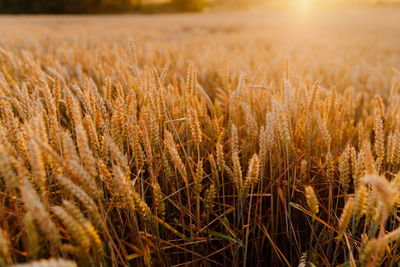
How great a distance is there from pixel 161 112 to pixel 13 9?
33708mm

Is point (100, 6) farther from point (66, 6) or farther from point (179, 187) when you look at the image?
point (179, 187)

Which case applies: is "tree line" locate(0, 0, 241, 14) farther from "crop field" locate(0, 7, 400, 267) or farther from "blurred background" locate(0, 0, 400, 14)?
"crop field" locate(0, 7, 400, 267)

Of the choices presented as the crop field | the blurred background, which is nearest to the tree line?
the blurred background

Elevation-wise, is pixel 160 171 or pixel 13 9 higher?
pixel 13 9

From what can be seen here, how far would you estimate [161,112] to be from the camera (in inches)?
35.1

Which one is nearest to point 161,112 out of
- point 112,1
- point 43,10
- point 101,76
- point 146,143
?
point 146,143

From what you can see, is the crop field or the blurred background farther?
the blurred background

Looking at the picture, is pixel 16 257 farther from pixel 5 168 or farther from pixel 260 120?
pixel 260 120

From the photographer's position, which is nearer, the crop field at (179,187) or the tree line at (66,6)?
the crop field at (179,187)

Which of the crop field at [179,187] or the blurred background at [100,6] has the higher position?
the blurred background at [100,6]

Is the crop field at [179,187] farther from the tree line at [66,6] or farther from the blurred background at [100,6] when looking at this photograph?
the tree line at [66,6]

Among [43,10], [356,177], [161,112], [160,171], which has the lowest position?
[160,171]

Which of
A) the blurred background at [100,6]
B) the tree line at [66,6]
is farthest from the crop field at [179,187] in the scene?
the tree line at [66,6]

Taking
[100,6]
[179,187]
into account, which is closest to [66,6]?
[100,6]
